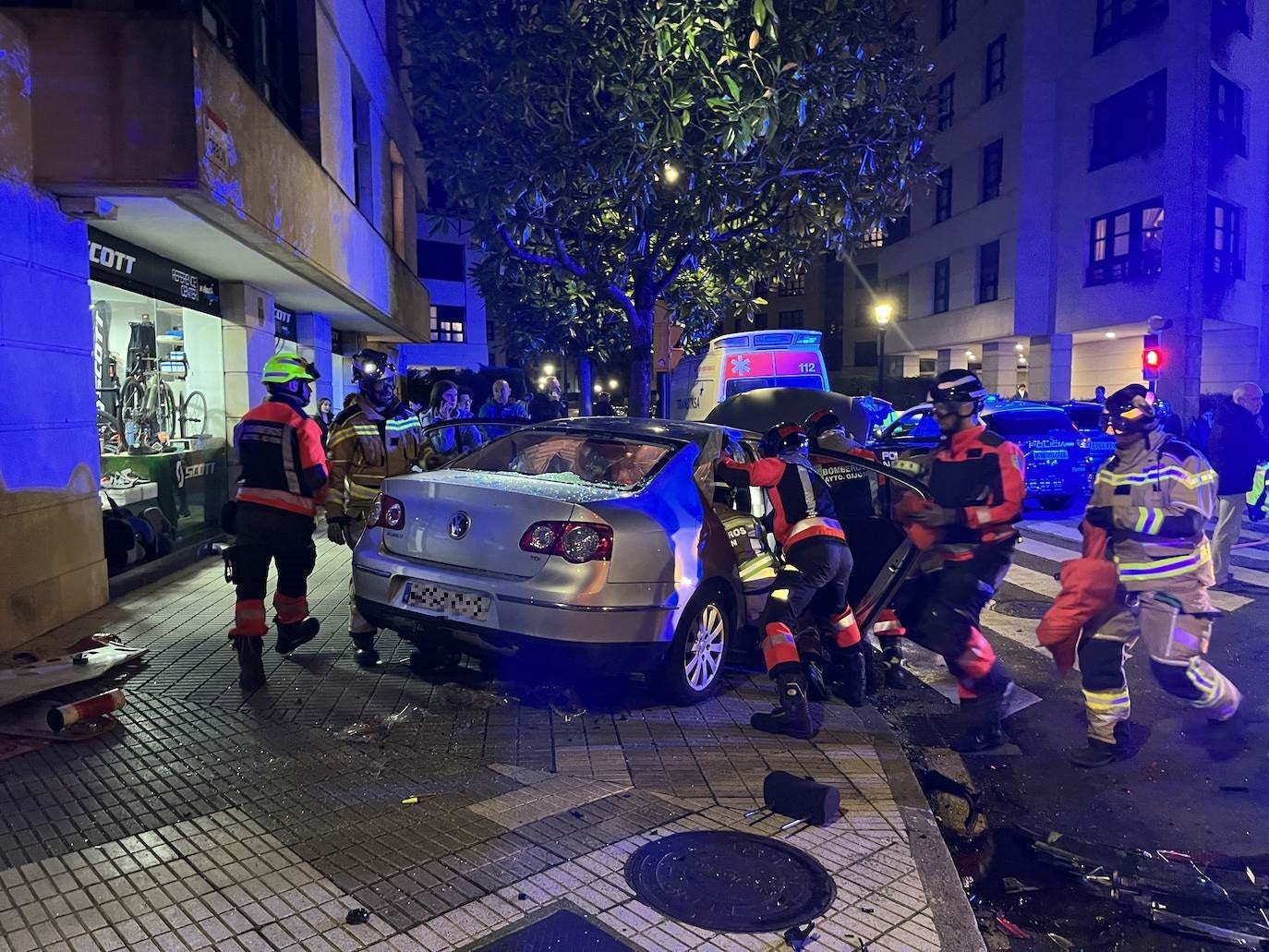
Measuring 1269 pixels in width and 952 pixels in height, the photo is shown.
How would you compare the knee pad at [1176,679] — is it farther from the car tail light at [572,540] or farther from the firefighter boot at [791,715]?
the car tail light at [572,540]

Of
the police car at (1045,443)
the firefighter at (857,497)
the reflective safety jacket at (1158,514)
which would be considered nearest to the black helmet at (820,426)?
the firefighter at (857,497)

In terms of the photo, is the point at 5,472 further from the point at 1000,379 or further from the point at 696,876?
the point at 1000,379

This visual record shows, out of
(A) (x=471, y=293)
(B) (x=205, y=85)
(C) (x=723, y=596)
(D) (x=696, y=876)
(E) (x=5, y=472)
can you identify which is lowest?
(D) (x=696, y=876)

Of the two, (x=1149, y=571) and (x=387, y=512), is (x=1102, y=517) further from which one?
(x=387, y=512)

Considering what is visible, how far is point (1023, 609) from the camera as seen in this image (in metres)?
7.57

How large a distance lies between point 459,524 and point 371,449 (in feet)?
5.16

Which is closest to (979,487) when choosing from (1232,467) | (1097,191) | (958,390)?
(958,390)

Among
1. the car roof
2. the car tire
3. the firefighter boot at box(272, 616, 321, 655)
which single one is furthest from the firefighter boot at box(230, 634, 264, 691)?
the car tire

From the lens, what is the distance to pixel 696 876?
319 centimetres

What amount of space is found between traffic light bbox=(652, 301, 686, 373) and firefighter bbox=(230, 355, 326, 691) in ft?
23.1

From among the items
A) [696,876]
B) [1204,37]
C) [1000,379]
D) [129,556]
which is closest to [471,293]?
[1000,379]

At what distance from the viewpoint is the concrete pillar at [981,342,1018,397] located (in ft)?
99.6

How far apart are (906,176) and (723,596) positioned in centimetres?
888

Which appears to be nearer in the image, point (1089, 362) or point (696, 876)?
point (696, 876)
